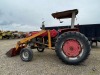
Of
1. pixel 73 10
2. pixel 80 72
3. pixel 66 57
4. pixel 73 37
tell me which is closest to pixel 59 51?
pixel 66 57

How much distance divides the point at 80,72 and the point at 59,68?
756 millimetres

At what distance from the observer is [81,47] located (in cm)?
604

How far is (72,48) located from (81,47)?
33 centimetres

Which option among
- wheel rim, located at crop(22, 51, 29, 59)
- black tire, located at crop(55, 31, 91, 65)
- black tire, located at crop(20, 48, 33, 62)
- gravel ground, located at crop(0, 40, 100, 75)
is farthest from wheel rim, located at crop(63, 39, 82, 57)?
wheel rim, located at crop(22, 51, 29, 59)

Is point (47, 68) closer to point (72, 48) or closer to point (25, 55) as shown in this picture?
point (72, 48)

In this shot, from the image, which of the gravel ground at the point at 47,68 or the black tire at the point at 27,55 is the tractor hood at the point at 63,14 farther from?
the gravel ground at the point at 47,68

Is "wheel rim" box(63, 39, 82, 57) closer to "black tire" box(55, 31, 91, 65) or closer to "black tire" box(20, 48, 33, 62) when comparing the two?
"black tire" box(55, 31, 91, 65)

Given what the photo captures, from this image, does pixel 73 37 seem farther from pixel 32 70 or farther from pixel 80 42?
pixel 32 70

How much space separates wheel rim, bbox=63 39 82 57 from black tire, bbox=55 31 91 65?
3.1 inches

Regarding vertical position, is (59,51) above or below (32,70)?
above

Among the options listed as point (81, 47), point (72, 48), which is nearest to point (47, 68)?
point (72, 48)

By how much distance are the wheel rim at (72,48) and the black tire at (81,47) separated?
80mm

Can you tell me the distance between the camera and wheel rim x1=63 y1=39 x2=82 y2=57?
6051 mm

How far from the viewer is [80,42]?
19.8ft
